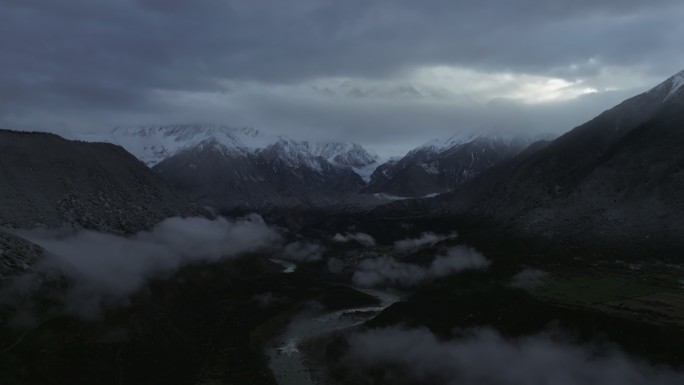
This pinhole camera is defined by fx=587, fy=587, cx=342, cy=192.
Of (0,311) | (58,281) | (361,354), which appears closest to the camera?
(0,311)

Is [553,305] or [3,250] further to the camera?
[553,305]

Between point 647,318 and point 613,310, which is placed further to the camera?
point 613,310

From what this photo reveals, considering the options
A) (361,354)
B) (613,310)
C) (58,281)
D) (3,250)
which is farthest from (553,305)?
(3,250)

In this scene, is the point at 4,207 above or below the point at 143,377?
above

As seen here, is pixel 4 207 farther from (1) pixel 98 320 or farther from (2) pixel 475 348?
(2) pixel 475 348

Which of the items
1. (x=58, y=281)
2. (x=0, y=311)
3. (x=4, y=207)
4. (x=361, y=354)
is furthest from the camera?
(x=4, y=207)

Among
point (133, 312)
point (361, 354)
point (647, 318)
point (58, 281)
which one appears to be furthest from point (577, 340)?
point (58, 281)

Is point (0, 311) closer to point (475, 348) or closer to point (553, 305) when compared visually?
point (475, 348)

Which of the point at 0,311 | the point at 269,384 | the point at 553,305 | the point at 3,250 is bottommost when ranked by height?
the point at 269,384

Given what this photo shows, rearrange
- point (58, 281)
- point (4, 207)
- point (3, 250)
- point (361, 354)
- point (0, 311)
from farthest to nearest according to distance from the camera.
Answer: point (4, 207)
point (361, 354)
point (58, 281)
point (3, 250)
point (0, 311)

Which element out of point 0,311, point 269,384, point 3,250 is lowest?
point 269,384
